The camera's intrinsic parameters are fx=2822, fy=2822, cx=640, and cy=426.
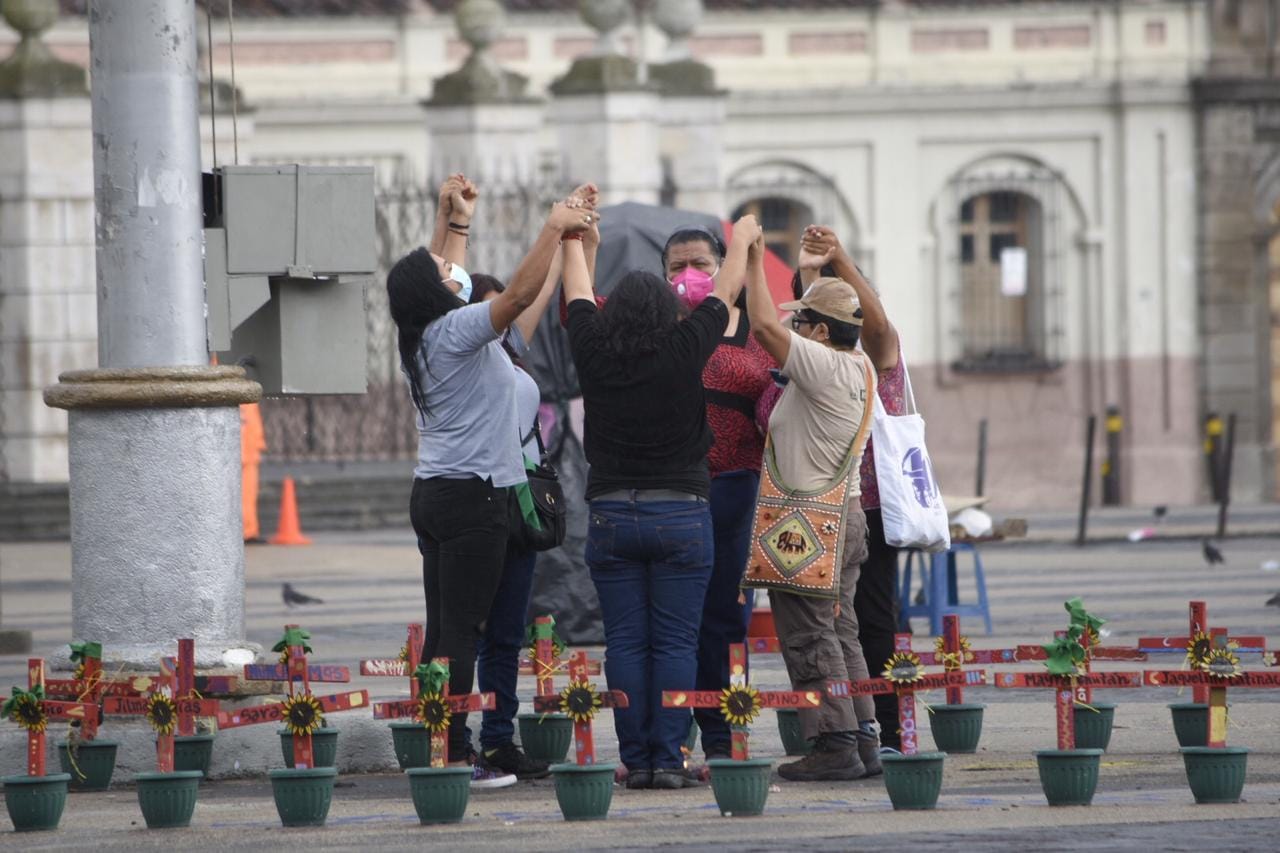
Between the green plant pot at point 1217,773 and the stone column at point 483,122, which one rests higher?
the stone column at point 483,122

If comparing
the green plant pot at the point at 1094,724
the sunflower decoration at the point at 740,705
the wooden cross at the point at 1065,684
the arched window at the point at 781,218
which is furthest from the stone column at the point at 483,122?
the sunflower decoration at the point at 740,705

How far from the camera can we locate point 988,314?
3123 centimetres

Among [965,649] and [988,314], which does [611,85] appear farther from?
[965,649]

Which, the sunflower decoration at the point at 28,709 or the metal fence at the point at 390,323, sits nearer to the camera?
the sunflower decoration at the point at 28,709

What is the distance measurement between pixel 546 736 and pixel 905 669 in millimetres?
1366

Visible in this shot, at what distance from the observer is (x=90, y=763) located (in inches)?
382

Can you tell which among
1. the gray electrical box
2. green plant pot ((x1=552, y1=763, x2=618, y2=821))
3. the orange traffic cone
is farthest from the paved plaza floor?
the orange traffic cone

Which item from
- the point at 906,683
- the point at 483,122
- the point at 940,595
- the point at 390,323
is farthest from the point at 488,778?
the point at 390,323

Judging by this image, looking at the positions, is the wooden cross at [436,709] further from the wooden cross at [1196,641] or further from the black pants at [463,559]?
the wooden cross at [1196,641]

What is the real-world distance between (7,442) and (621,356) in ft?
53.0

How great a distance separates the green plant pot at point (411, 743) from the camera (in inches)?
389

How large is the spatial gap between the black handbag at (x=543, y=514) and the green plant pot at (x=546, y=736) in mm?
683

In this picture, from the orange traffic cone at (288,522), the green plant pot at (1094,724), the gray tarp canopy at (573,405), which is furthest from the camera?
the orange traffic cone at (288,522)

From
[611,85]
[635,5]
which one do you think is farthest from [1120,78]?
[611,85]
